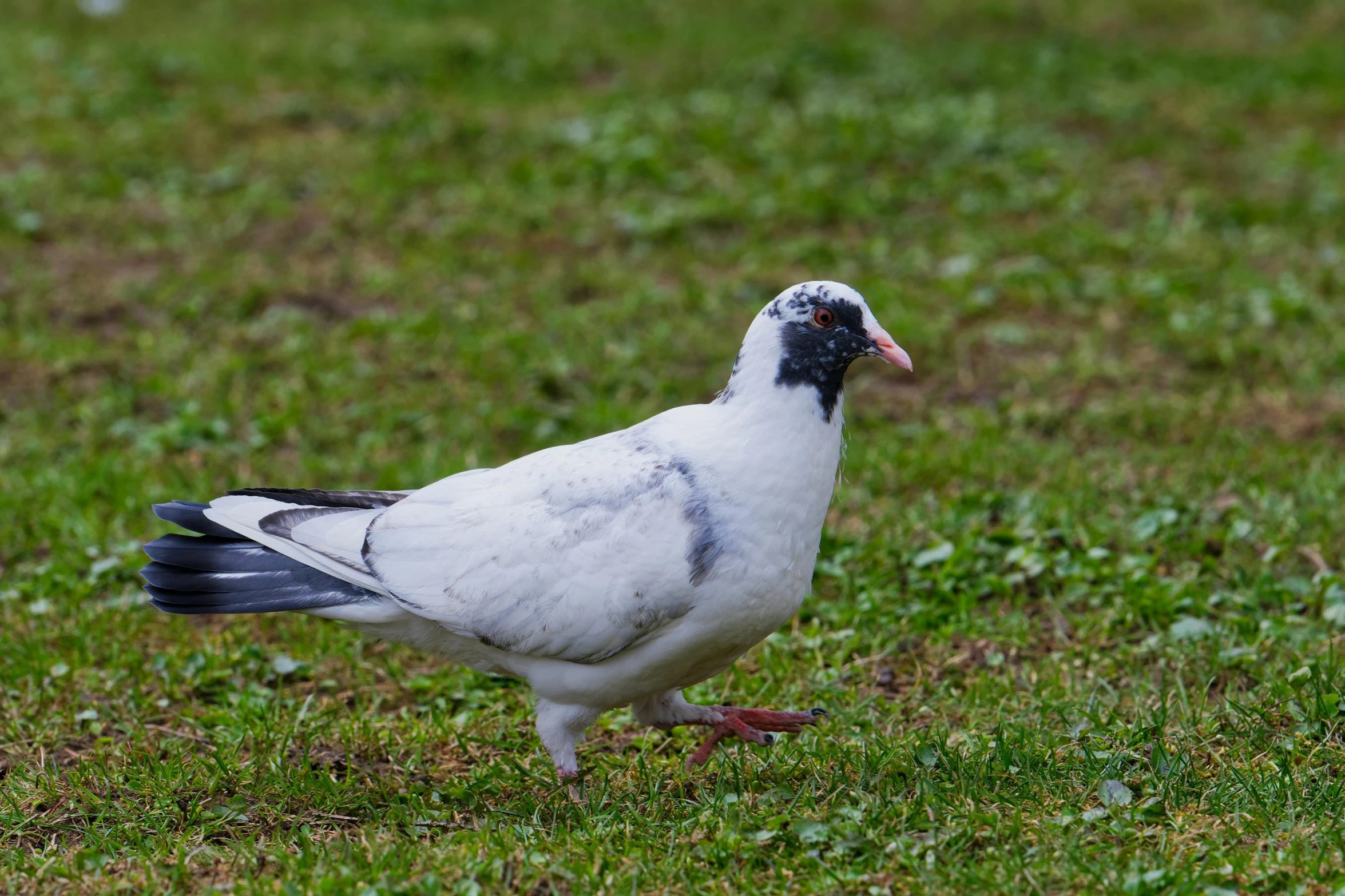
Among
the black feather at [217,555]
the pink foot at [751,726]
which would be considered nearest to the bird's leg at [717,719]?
the pink foot at [751,726]

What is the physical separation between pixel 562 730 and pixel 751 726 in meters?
0.52

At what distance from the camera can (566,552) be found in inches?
134

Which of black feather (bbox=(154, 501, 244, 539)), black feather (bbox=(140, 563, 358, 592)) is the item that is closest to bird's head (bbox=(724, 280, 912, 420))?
black feather (bbox=(140, 563, 358, 592))

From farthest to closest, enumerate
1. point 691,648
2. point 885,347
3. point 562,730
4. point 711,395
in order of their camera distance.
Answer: point 711,395 → point 562,730 → point 885,347 → point 691,648

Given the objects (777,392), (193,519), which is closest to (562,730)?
(777,392)

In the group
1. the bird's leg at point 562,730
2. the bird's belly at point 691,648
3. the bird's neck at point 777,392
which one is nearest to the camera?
the bird's belly at point 691,648

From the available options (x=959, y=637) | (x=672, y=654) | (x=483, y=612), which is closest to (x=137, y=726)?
(x=483, y=612)

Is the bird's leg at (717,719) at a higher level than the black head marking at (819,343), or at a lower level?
lower

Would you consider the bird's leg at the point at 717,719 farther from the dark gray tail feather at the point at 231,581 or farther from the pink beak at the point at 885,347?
the pink beak at the point at 885,347

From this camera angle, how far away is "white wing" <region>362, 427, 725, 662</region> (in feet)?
10.9

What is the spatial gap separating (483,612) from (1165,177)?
6.37 meters

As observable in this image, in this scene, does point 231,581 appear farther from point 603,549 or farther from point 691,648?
point 691,648

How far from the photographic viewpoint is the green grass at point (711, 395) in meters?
3.30

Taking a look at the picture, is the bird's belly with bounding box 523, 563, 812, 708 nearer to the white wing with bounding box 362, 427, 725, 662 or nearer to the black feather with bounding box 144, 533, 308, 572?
the white wing with bounding box 362, 427, 725, 662
